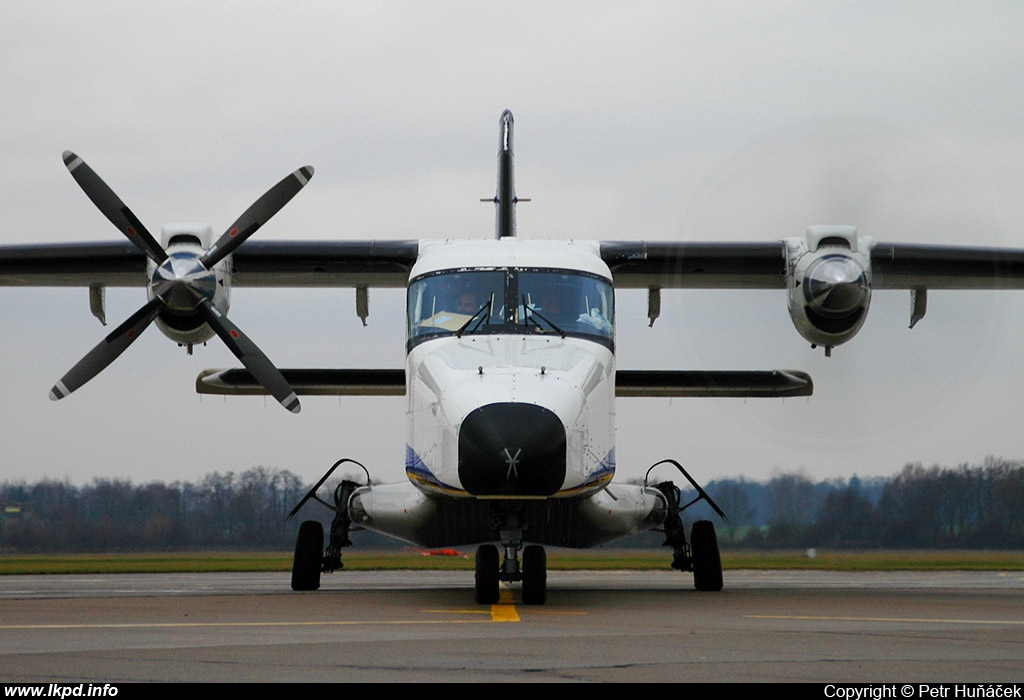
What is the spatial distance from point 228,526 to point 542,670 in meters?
22.1

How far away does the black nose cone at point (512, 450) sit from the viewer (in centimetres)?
991

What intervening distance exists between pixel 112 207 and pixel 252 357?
251 cm

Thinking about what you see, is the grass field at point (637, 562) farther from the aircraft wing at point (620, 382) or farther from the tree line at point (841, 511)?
the aircraft wing at point (620, 382)

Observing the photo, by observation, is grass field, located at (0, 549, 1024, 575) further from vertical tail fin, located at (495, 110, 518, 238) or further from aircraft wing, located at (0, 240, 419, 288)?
aircraft wing, located at (0, 240, 419, 288)

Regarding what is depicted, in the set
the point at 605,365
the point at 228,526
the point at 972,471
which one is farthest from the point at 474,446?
the point at 228,526

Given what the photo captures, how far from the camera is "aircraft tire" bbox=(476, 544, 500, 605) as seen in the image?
1105 cm

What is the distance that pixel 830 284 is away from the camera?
14.3m

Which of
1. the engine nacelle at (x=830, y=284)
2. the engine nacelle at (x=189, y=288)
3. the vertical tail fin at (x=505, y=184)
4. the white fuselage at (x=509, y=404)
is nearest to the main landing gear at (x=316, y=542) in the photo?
the white fuselage at (x=509, y=404)

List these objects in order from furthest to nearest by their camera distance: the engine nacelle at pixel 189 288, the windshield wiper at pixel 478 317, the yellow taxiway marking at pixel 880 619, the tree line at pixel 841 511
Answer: the tree line at pixel 841 511 → the engine nacelle at pixel 189 288 → the windshield wiper at pixel 478 317 → the yellow taxiway marking at pixel 880 619

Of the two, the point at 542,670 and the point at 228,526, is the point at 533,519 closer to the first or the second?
the point at 542,670

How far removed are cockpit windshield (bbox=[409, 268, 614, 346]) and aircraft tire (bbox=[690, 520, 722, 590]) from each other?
3363 millimetres

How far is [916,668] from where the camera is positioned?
19.9 ft

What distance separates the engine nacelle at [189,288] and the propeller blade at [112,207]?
21 cm

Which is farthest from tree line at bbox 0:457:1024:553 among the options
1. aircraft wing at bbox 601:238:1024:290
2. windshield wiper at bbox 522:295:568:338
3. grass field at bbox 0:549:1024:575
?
windshield wiper at bbox 522:295:568:338
